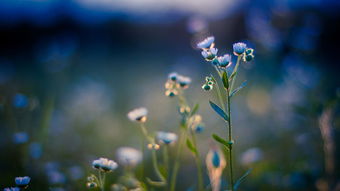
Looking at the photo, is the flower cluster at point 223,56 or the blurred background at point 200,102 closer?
the flower cluster at point 223,56

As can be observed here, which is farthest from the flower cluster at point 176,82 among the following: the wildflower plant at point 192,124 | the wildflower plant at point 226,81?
the wildflower plant at point 226,81

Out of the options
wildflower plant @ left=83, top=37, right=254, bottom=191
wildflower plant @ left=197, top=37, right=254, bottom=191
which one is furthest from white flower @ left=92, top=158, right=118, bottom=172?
wildflower plant @ left=197, top=37, right=254, bottom=191

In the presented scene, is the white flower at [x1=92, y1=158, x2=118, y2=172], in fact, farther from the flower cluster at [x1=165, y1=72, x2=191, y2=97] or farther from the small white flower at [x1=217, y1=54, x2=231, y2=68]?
the small white flower at [x1=217, y1=54, x2=231, y2=68]

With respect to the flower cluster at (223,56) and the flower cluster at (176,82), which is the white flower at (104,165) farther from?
the flower cluster at (223,56)

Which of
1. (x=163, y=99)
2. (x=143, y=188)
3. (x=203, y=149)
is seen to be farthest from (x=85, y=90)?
(x=143, y=188)

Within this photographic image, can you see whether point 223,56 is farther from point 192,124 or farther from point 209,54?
point 192,124

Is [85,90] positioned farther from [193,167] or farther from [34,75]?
[34,75]

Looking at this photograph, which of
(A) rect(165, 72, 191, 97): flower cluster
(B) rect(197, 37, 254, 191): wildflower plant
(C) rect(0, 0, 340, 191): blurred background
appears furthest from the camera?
(C) rect(0, 0, 340, 191): blurred background

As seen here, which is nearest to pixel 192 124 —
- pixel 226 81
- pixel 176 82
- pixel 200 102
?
pixel 176 82
